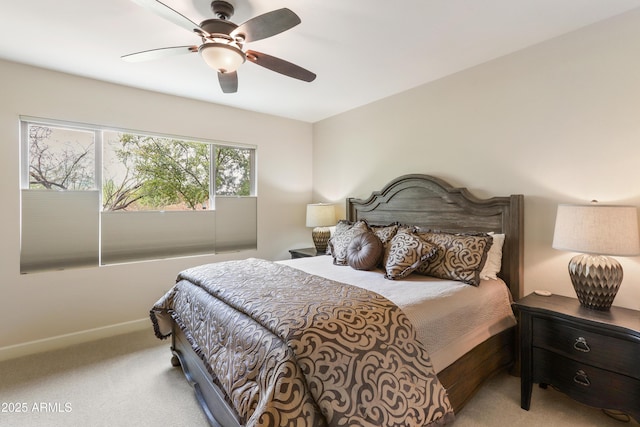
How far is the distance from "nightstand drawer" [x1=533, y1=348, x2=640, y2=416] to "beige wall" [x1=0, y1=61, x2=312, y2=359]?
123 inches

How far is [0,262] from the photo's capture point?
2566 millimetres

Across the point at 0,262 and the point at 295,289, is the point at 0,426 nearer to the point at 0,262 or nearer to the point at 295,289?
the point at 0,262

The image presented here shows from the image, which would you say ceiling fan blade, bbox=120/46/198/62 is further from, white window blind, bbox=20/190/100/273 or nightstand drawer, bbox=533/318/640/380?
nightstand drawer, bbox=533/318/640/380

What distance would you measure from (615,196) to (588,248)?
0.52 meters

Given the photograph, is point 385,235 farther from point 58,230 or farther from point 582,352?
point 58,230

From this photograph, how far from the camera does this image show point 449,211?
2768mm

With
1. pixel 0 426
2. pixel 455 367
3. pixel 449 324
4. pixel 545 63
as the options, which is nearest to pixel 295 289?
pixel 449 324

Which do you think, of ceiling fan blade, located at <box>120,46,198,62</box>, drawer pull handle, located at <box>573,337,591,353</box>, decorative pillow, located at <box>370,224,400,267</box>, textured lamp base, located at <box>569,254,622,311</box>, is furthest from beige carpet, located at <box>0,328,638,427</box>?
ceiling fan blade, located at <box>120,46,198,62</box>

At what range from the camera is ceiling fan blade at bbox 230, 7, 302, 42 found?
1489 millimetres

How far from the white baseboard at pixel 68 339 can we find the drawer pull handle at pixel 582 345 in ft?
12.1

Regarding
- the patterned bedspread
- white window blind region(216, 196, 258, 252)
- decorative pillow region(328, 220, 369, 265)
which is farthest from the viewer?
white window blind region(216, 196, 258, 252)

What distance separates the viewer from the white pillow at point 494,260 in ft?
7.53

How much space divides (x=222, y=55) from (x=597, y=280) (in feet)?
8.55

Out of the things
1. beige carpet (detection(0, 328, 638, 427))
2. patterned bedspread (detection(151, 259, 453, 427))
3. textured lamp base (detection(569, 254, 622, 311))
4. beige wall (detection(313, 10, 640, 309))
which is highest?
beige wall (detection(313, 10, 640, 309))
